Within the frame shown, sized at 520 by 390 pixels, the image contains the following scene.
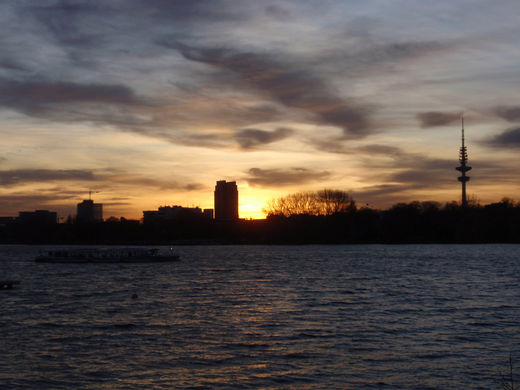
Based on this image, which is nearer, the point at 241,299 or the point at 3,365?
the point at 3,365

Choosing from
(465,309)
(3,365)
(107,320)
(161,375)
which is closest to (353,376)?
(161,375)

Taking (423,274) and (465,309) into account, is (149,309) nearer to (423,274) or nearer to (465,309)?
(465,309)

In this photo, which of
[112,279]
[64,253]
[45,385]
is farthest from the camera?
[64,253]

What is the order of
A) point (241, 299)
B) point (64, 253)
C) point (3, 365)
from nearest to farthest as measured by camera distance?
point (3, 365), point (241, 299), point (64, 253)

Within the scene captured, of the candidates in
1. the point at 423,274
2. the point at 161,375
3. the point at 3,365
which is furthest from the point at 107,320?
the point at 423,274

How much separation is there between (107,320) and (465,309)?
29.2 meters

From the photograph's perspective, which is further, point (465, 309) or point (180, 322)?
point (465, 309)

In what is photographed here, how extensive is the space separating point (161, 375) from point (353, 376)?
8.86m

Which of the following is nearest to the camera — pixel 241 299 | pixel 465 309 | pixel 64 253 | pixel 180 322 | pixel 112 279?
pixel 180 322

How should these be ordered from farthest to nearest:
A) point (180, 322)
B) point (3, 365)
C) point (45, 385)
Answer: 1. point (180, 322)
2. point (3, 365)
3. point (45, 385)

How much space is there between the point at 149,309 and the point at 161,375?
25351 millimetres

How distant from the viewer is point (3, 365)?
31.6 m

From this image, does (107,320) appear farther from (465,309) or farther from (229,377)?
(465,309)

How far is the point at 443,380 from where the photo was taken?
2862 centimetres
